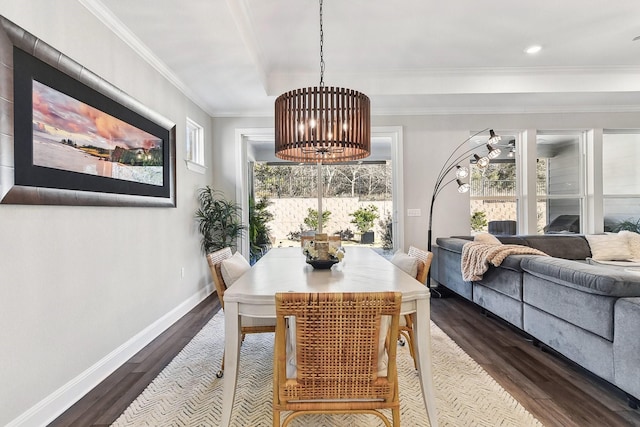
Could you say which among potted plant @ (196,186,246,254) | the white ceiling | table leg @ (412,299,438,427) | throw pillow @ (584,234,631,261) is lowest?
table leg @ (412,299,438,427)

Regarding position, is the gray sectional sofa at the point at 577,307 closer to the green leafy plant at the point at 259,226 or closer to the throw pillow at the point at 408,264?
the throw pillow at the point at 408,264

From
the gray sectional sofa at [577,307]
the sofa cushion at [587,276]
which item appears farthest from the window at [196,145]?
the sofa cushion at [587,276]

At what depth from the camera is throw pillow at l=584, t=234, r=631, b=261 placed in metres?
3.88

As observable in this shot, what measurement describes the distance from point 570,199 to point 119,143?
5.65 meters

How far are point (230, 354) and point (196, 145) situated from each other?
338cm

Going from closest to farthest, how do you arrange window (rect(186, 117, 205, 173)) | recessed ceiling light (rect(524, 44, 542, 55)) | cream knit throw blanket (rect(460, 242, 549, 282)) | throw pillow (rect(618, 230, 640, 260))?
cream knit throw blanket (rect(460, 242, 549, 282)) → recessed ceiling light (rect(524, 44, 542, 55)) → throw pillow (rect(618, 230, 640, 260)) → window (rect(186, 117, 205, 173))

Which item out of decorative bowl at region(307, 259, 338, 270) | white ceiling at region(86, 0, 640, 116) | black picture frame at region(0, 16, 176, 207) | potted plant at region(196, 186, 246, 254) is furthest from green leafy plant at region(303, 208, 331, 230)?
decorative bowl at region(307, 259, 338, 270)

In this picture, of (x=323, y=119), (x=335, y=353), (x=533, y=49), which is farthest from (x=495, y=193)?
(x=335, y=353)

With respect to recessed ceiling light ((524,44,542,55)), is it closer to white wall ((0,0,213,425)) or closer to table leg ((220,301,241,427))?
white wall ((0,0,213,425))

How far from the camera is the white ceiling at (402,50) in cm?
264

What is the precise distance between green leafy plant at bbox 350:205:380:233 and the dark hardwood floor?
219cm

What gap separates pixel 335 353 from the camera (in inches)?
49.6

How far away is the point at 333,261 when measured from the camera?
224 centimetres

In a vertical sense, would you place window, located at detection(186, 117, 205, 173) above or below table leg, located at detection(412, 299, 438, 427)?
above
